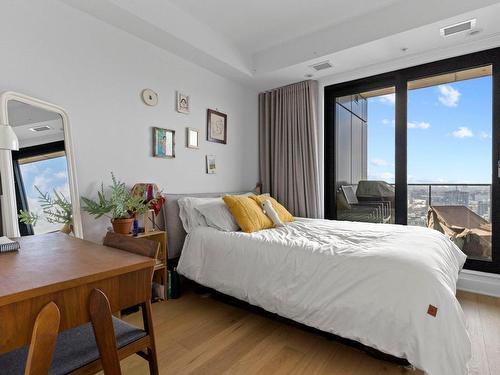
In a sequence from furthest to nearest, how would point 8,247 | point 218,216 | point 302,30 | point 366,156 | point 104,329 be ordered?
point 366,156
point 302,30
point 218,216
point 8,247
point 104,329

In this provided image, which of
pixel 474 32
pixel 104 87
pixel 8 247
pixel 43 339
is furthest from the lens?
pixel 474 32

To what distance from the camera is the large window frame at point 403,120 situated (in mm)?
2650

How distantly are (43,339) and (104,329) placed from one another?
0.17m

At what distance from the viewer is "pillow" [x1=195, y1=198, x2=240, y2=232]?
2568 millimetres

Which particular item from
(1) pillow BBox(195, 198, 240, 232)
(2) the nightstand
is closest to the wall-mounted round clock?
(1) pillow BBox(195, 198, 240, 232)

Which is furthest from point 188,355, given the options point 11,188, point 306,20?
point 306,20

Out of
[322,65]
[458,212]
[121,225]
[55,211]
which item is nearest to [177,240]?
[121,225]

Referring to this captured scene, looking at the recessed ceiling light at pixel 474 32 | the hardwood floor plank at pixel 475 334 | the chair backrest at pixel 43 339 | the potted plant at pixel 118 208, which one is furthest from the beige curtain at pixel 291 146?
the chair backrest at pixel 43 339

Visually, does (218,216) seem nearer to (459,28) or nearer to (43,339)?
(43,339)

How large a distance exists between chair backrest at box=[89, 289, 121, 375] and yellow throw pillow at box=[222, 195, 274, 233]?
160cm

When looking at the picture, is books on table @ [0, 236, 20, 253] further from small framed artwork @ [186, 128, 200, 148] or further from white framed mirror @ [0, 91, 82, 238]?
small framed artwork @ [186, 128, 200, 148]

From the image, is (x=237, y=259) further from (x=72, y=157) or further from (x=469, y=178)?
(x=469, y=178)

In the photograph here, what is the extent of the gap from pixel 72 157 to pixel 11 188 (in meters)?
0.44

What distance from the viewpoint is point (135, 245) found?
1.29m
